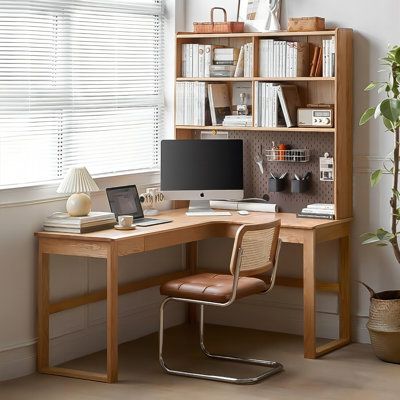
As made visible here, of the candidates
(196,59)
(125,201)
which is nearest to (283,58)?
(196,59)

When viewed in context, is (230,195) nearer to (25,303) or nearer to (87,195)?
(87,195)

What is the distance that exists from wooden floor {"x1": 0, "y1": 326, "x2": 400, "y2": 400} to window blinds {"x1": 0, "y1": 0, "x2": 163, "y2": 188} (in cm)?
104

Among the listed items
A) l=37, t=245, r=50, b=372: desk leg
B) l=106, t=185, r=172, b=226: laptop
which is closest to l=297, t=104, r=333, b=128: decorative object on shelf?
l=106, t=185, r=172, b=226: laptop

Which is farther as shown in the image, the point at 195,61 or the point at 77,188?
the point at 195,61

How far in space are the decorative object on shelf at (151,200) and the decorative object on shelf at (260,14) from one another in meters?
1.11

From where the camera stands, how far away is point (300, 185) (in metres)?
5.76

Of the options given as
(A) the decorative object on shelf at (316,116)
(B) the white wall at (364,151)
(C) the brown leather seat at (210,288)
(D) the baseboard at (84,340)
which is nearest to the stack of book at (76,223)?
(C) the brown leather seat at (210,288)

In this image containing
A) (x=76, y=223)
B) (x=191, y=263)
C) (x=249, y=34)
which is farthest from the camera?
(x=191, y=263)

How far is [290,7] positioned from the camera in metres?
5.80

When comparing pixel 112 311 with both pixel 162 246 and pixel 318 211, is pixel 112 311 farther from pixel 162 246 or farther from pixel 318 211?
pixel 318 211

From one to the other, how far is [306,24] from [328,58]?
0.80 ft

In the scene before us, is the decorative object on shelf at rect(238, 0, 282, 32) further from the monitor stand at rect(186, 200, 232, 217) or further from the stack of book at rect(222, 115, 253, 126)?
the monitor stand at rect(186, 200, 232, 217)

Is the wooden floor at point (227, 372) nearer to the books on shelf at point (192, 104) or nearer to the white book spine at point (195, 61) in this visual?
the books on shelf at point (192, 104)

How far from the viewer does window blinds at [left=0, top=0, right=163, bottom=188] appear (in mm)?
5027
